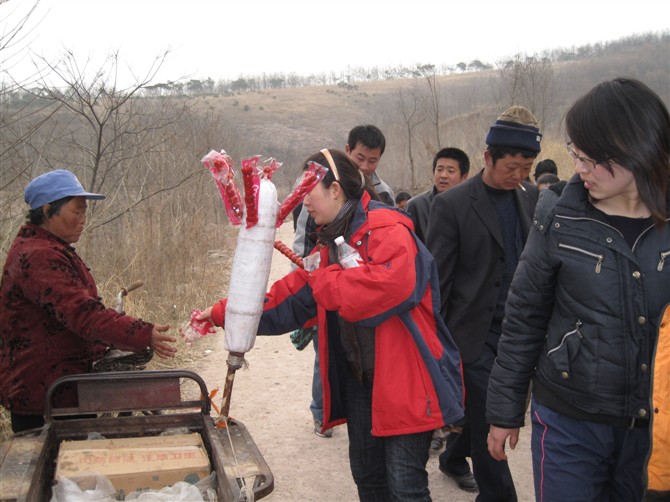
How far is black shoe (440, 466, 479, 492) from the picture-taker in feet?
14.7

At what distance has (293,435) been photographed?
18.6 ft

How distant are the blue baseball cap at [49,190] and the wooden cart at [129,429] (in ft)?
2.90

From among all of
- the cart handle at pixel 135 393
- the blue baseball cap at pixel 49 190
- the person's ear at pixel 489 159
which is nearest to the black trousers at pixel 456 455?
the person's ear at pixel 489 159

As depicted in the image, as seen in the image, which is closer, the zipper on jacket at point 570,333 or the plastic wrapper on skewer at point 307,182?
the zipper on jacket at point 570,333

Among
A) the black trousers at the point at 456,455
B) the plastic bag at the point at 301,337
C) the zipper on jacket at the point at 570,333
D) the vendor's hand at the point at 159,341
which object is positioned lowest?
the black trousers at the point at 456,455

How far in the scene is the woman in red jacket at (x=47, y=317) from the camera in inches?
→ 123

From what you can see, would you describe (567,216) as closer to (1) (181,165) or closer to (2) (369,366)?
(2) (369,366)

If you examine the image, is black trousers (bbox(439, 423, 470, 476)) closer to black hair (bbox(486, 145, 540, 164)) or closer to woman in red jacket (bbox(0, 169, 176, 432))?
black hair (bbox(486, 145, 540, 164))

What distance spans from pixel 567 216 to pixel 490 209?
4.82 feet

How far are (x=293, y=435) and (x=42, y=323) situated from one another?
2.90 metres

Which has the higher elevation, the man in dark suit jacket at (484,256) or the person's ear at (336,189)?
the person's ear at (336,189)

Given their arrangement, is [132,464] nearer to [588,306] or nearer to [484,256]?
[588,306]

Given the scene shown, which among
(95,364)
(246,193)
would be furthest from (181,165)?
(246,193)

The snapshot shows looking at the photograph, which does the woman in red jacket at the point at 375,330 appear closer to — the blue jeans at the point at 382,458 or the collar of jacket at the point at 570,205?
the blue jeans at the point at 382,458
